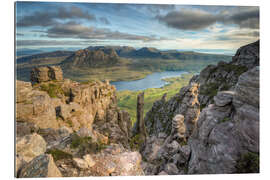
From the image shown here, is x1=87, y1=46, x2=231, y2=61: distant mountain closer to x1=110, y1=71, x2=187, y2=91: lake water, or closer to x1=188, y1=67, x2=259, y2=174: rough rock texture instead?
x1=110, y1=71, x2=187, y2=91: lake water

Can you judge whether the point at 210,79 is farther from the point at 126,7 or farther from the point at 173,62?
the point at 126,7

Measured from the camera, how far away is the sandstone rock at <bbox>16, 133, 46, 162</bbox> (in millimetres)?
4566

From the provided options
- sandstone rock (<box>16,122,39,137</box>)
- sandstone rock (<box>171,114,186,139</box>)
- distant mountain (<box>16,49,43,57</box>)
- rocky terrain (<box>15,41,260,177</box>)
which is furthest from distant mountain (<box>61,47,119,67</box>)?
sandstone rock (<box>171,114,186,139</box>)

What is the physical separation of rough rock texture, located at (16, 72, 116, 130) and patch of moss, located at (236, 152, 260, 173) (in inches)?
343

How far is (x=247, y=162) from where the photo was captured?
4523 mm

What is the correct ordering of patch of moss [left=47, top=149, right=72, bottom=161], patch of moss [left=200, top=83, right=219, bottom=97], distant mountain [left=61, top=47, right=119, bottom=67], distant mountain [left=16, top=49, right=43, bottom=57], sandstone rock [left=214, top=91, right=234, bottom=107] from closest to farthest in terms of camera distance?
patch of moss [left=47, top=149, right=72, bottom=161] → sandstone rock [left=214, top=91, right=234, bottom=107] → distant mountain [left=16, top=49, right=43, bottom=57] → distant mountain [left=61, top=47, right=119, bottom=67] → patch of moss [left=200, top=83, right=219, bottom=97]

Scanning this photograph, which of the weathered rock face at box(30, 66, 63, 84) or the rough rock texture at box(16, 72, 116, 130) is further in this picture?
the weathered rock face at box(30, 66, 63, 84)

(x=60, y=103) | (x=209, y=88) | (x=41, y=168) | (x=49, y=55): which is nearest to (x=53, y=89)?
(x=60, y=103)

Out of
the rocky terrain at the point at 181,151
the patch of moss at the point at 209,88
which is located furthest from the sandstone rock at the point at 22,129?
the patch of moss at the point at 209,88

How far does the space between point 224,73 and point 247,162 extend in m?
13.9

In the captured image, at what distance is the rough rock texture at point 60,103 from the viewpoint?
6246mm
